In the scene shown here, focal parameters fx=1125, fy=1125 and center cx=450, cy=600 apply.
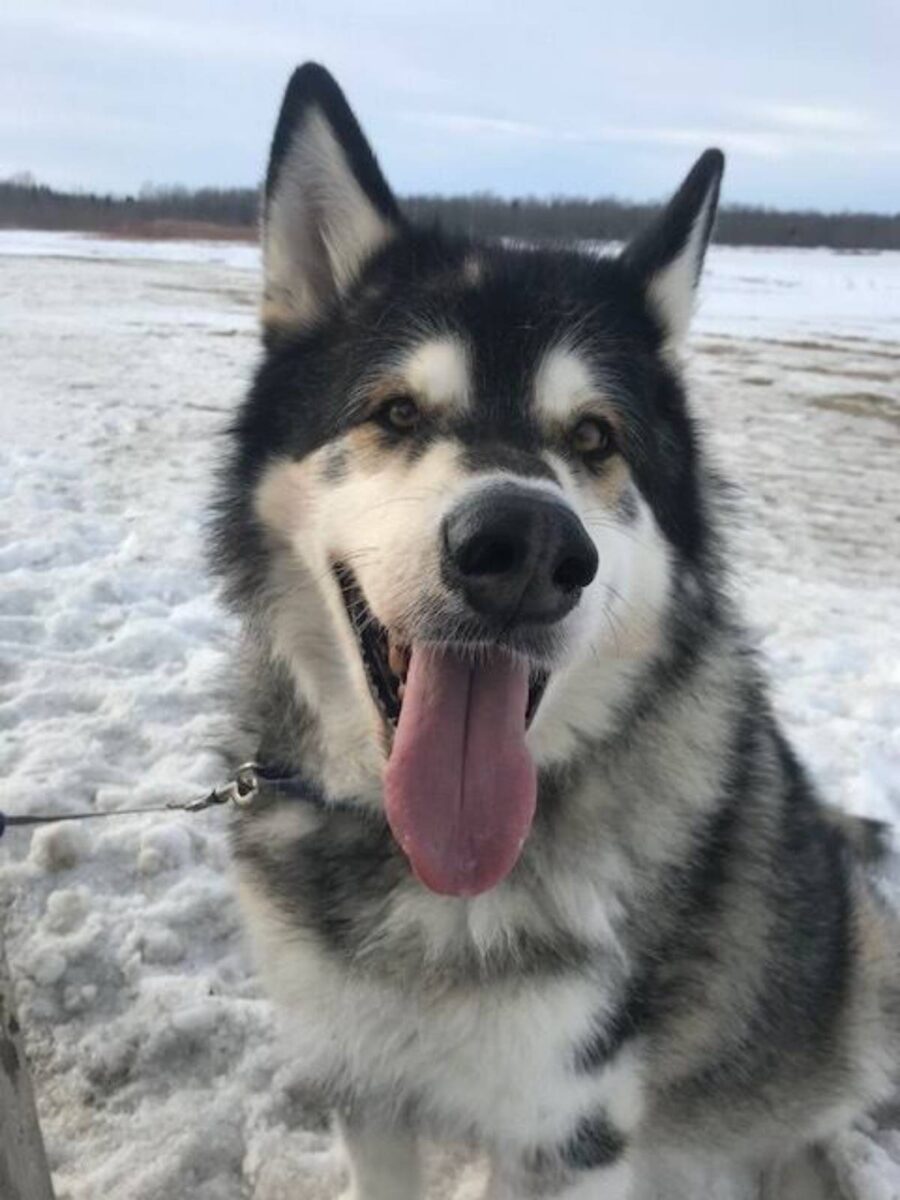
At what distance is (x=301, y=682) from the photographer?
2.69 meters

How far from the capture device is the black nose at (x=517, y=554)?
2.02 m

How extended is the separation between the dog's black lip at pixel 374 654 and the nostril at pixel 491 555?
1.20 ft

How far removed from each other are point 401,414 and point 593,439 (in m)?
0.44

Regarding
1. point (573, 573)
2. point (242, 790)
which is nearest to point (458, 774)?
point (573, 573)

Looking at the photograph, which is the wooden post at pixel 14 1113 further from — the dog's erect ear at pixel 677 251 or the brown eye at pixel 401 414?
the dog's erect ear at pixel 677 251

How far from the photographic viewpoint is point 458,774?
231cm

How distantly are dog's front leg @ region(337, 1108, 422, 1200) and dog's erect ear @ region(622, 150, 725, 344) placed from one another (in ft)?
6.99

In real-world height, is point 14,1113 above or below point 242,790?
below

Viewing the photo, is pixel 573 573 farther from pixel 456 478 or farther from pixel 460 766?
pixel 460 766

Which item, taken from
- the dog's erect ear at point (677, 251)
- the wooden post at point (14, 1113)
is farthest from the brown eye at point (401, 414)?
the wooden post at point (14, 1113)

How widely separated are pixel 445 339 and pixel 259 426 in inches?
20.8

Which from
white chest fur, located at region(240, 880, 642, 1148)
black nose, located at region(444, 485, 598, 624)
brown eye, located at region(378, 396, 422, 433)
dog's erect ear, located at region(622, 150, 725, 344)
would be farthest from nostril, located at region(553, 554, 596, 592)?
dog's erect ear, located at region(622, 150, 725, 344)

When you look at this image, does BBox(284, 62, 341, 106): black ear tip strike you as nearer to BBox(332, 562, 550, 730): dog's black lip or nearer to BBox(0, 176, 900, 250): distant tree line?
BBox(332, 562, 550, 730): dog's black lip

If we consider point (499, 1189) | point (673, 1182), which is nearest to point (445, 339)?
point (499, 1189)
